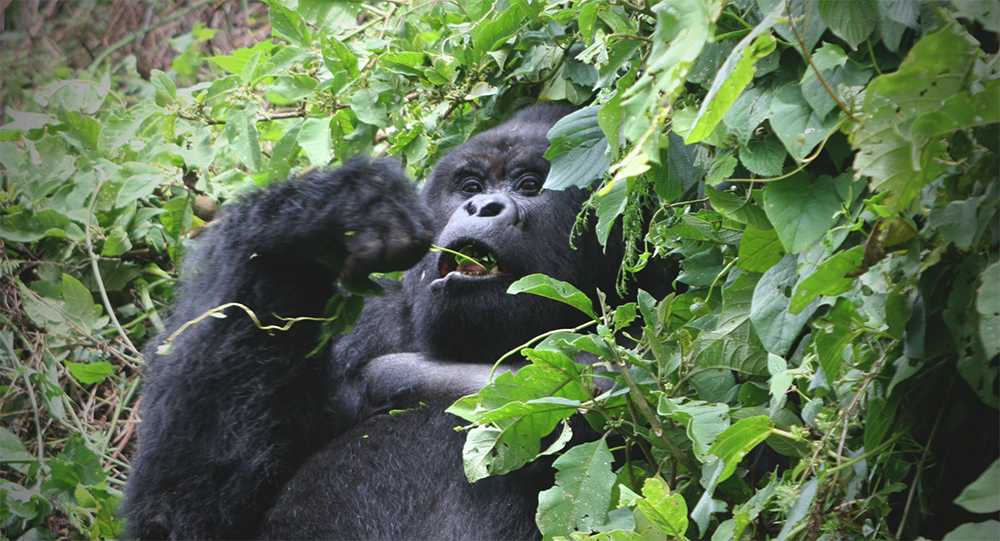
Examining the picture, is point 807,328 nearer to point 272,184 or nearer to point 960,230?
point 960,230

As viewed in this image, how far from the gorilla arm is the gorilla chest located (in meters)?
0.11

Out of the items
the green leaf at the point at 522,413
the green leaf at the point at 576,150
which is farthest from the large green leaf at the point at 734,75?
the green leaf at the point at 576,150

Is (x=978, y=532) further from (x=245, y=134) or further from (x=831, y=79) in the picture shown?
(x=245, y=134)

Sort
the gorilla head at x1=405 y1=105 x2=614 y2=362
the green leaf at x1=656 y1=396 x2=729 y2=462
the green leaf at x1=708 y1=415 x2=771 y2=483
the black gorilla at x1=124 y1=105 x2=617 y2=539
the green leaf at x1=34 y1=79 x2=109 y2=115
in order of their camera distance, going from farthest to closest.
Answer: the green leaf at x1=34 y1=79 x2=109 y2=115 → the gorilla head at x1=405 y1=105 x2=614 y2=362 → the black gorilla at x1=124 y1=105 x2=617 y2=539 → the green leaf at x1=656 y1=396 x2=729 y2=462 → the green leaf at x1=708 y1=415 x2=771 y2=483

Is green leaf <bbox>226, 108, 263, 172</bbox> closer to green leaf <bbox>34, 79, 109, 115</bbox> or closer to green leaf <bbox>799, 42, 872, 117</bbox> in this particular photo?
green leaf <bbox>34, 79, 109, 115</bbox>

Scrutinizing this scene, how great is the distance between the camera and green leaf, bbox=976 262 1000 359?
164cm

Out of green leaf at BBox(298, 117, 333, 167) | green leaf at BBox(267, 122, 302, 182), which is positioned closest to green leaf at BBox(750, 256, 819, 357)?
green leaf at BBox(298, 117, 333, 167)

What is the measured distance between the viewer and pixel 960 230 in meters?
1.78

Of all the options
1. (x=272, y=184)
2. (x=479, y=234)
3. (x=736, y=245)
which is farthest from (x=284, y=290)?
(x=736, y=245)

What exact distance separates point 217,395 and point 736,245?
Result: 4.33 feet

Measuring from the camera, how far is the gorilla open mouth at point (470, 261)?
3035mm

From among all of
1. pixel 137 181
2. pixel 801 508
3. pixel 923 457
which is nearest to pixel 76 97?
pixel 137 181

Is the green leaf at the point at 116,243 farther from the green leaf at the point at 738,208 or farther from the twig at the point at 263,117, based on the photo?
the green leaf at the point at 738,208

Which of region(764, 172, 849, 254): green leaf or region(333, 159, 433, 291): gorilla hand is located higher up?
region(764, 172, 849, 254): green leaf
